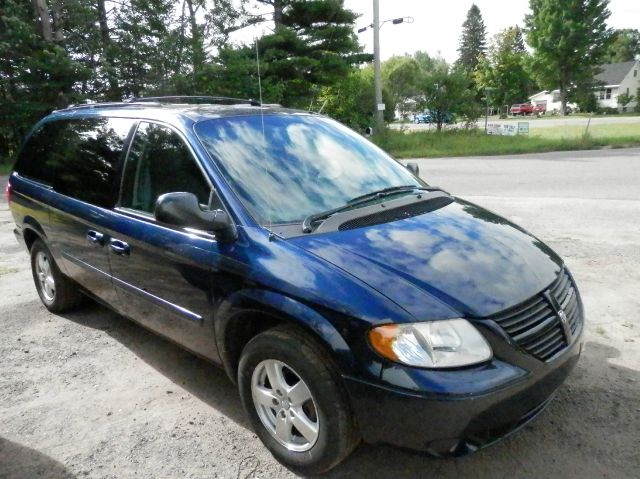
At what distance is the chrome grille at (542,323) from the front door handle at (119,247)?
2250mm

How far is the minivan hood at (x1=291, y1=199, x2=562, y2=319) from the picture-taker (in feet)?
7.27

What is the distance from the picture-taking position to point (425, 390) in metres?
2.03

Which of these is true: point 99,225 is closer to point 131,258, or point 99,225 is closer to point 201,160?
point 131,258

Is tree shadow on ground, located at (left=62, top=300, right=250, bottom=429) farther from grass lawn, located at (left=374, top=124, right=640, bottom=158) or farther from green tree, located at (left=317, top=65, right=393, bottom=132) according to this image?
green tree, located at (left=317, top=65, right=393, bottom=132)

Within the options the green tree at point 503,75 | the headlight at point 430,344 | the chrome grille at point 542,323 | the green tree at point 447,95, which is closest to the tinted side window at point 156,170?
the headlight at point 430,344

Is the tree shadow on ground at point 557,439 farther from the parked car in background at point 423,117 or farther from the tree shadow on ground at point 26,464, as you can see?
the parked car in background at point 423,117

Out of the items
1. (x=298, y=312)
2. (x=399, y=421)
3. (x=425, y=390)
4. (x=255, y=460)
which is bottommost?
(x=255, y=460)

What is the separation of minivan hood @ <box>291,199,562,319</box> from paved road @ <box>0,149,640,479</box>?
54 centimetres

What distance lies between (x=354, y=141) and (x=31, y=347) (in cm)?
292

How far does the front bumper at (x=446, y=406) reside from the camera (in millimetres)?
2029

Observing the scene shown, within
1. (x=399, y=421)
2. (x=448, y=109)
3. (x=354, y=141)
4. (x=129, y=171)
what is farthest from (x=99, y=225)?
(x=448, y=109)

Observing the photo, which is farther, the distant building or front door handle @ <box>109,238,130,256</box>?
the distant building

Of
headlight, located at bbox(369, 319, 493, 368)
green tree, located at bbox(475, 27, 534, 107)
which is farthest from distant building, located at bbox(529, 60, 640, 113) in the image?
headlight, located at bbox(369, 319, 493, 368)

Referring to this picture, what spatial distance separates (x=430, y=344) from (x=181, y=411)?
5.59 feet
